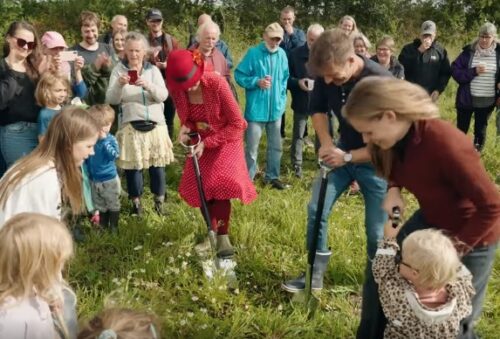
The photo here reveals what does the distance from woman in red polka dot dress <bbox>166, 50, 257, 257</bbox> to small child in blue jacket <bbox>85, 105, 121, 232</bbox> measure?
2.46 ft

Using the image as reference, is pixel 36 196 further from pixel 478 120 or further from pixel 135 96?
pixel 478 120

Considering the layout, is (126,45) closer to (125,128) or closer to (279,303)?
(125,128)

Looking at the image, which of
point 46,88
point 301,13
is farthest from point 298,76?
point 301,13

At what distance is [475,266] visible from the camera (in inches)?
100

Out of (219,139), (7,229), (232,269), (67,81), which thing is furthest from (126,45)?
(7,229)

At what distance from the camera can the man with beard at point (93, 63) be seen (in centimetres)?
541

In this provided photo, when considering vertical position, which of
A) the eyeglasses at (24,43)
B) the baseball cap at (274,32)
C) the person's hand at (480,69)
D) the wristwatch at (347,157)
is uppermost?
the baseball cap at (274,32)

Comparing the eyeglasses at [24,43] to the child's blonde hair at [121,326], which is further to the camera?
the eyeglasses at [24,43]

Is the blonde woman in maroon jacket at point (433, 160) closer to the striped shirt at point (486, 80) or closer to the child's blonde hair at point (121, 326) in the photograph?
the child's blonde hair at point (121, 326)

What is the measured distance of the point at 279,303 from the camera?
364 centimetres

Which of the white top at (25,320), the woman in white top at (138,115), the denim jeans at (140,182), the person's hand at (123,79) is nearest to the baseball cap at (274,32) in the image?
the woman in white top at (138,115)

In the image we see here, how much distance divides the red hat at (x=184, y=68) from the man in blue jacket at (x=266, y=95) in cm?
221

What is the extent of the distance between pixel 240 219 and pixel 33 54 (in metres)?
2.18

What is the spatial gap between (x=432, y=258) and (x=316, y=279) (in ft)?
4.85
